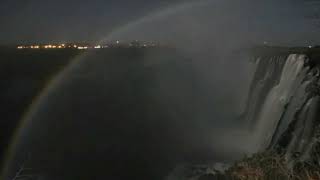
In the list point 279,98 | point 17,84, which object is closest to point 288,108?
point 279,98

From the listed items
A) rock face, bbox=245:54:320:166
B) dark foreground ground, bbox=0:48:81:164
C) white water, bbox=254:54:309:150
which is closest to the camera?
rock face, bbox=245:54:320:166

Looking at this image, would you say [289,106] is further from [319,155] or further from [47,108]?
[47,108]

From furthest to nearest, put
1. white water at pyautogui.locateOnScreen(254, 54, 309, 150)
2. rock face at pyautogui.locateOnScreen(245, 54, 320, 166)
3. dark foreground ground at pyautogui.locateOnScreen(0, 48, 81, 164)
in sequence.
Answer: dark foreground ground at pyautogui.locateOnScreen(0, 48, 81, 164), white water at pyautogui.locateOnScreen(254, 54, 309, 150), rock face at pyautogui.locateOnScreen(245, 54, 320, 166)

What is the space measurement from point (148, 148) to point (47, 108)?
29.6 meters

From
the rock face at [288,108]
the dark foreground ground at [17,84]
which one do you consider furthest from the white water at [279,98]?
the dark foreground ground at [17,84]

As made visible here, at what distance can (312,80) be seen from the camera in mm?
20406

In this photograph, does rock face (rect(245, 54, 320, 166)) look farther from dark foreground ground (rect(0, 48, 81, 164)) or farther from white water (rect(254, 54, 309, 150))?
dark foreground ground (rect(0, 48, 81, 164))

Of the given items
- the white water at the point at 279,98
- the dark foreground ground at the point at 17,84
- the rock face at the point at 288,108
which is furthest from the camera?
the dark foreground ground at the point at 17,84

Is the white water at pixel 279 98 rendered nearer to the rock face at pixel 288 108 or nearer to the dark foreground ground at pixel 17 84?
the rock face at pixel 288 108

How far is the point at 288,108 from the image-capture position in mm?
20922

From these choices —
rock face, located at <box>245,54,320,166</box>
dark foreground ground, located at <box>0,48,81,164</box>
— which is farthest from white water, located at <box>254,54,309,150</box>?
dark foreground ground, located at <box>0,48,81,164</box>

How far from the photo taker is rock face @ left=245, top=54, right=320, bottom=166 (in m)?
16.4

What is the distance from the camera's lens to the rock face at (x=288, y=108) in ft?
53.9

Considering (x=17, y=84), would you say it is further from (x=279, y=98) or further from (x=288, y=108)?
(x=288, y=108)
